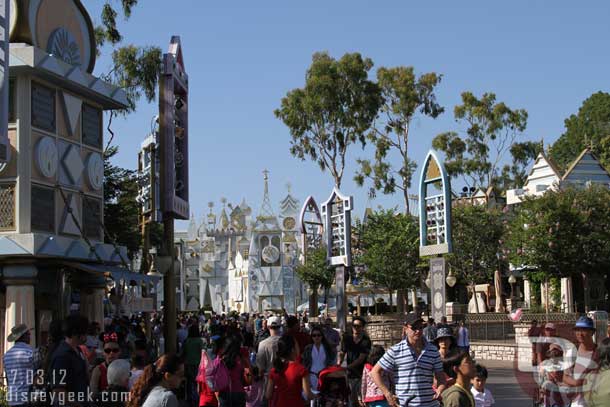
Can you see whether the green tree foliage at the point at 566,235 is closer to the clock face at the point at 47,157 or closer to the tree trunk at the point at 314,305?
the tree trunk at the point at 314,305

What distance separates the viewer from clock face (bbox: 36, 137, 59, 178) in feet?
61.8

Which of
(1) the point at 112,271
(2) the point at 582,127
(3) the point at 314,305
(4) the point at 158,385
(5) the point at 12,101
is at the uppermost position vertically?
(2) the point at 582,127

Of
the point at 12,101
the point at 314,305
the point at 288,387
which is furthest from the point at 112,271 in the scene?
the point at 314,305

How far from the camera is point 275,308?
89.7 m

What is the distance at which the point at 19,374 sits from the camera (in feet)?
32.6

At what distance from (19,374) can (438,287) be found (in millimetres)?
15306

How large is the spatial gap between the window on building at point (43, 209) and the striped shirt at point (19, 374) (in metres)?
9.02

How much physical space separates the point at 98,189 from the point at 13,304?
4.28m

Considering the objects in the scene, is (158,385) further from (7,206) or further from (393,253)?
(393,253)

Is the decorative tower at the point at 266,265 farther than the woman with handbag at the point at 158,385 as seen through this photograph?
Yes

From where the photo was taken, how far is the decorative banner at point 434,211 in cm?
2569

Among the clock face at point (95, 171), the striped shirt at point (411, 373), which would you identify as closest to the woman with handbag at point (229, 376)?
the striped shirt at point (411, 373)

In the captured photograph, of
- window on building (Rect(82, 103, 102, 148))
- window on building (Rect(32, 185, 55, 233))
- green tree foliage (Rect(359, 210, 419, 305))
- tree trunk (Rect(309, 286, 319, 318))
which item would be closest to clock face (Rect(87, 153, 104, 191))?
window on building (Rect(82, 103, 102, 148))

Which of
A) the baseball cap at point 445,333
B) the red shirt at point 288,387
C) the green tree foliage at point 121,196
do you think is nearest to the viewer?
the red shirt at point 288,387
